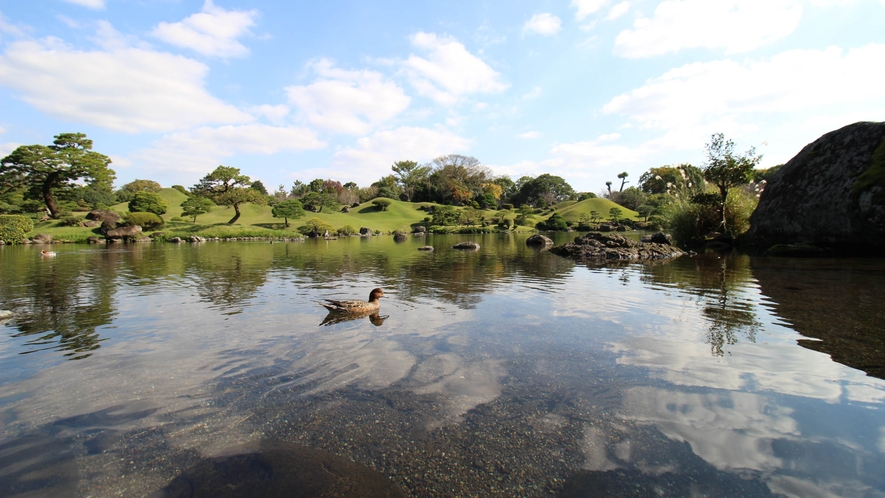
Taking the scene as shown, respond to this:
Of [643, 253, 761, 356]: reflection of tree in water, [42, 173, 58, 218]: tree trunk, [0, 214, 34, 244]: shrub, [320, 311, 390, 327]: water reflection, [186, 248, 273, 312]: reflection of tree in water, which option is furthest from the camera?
[42, 173, 58, 218]: tree trunk

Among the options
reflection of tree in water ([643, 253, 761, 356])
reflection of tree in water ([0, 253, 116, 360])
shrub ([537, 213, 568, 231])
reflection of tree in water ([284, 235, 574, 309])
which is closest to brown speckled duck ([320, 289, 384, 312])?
reflection of tree in water ([284, 235, 574, 309])

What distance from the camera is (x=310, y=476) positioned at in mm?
Result: 3588

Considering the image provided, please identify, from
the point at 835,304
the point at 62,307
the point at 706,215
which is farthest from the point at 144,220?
the point at 835,304

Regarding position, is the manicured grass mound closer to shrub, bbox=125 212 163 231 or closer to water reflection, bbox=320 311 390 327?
shrub, bbox=125 212 163 231

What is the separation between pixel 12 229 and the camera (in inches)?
1550

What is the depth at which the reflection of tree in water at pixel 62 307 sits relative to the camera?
24.8ft

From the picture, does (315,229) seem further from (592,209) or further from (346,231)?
(592,209)

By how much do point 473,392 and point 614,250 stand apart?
22558mm

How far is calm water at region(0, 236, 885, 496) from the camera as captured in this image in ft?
11.9

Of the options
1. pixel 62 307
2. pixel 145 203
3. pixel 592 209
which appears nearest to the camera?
pixel 62 307

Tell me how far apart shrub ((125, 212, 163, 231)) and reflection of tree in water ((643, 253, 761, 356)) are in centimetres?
5438

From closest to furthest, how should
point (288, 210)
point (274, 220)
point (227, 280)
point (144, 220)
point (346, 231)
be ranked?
point (227, 280), point (144, 220), point (346, 231), point (288, 210), point (274, 220)

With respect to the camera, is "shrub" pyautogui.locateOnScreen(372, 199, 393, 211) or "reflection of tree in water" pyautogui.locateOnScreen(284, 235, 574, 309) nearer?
"reflection of tree in water" pyautogui.locateOnScreen(284, 235, 574, 309)

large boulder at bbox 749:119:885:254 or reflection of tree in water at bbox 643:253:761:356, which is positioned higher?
large boulder at bbox 749:119:885:254
